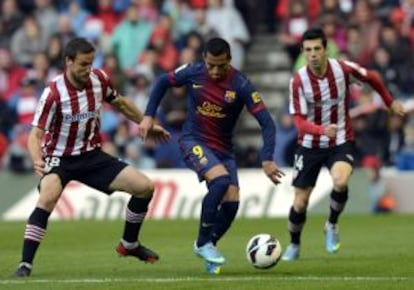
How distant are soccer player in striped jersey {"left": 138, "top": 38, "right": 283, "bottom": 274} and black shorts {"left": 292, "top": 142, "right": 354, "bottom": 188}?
6.18 ft

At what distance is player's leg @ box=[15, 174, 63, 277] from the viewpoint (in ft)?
42.4

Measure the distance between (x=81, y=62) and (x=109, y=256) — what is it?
3341mm

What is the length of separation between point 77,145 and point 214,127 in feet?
4.35

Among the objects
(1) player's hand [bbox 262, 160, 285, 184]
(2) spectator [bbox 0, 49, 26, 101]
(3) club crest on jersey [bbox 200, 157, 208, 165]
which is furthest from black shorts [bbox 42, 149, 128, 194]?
(2) spectator [bbox 0, 49, 26, 101]

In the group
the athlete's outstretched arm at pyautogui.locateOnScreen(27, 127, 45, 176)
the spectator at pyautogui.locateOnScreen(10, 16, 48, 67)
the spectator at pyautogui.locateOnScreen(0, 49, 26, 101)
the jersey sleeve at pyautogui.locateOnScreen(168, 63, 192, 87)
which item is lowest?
the spectator at pyautogui.locateOnScreen(0, 49, 26, 101)

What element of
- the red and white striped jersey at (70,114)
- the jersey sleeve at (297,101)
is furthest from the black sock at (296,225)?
the red and white striped jersey at (70,114)

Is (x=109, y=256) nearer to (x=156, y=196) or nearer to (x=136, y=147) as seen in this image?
(x=156, y=196)

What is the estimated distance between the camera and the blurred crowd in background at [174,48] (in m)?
25.0

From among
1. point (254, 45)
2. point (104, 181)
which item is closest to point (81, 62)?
point (104, 181)

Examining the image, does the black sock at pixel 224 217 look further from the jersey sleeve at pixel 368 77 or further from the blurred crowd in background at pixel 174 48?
the blurred crowd in background at pixel 174 48

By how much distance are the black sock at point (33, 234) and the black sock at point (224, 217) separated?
1.65m

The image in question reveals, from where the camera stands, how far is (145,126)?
43.8ft

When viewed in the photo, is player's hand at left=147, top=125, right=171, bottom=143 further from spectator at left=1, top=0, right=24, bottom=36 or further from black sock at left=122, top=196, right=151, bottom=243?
spectator at left=1, top=0, right=24, bottom=36

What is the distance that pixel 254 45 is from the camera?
28.9m
